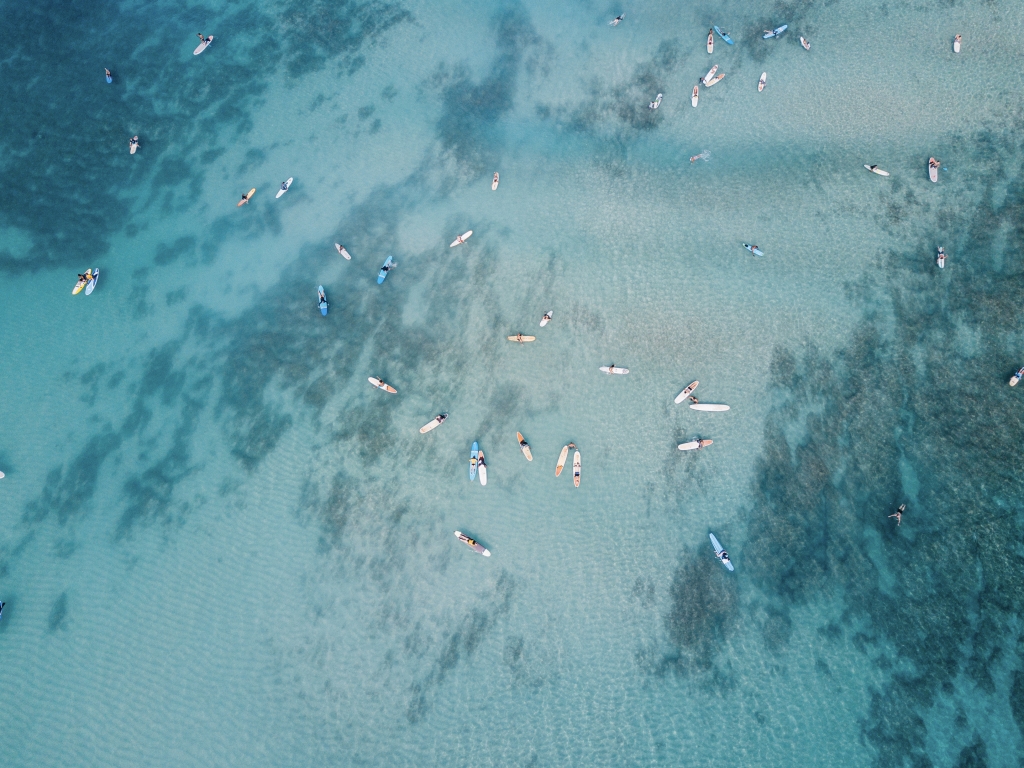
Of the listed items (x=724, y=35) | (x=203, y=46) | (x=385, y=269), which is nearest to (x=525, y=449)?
(x=385, y=269)

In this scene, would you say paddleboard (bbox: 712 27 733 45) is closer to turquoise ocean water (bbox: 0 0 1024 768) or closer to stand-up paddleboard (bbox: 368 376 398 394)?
turquoise ocean water (bbox: 0 0 1024 768)

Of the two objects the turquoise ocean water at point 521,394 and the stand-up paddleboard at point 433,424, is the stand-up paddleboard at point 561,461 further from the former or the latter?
the stand-up paddleboard at point 433,424

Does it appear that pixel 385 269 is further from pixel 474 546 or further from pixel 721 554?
pixel 721 554

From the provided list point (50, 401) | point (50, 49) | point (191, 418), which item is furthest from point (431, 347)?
point (50, 49)

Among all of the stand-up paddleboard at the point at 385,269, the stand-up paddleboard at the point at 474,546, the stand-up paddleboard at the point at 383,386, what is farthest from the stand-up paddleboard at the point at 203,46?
the stand-up paddleboard at the point at 474,546

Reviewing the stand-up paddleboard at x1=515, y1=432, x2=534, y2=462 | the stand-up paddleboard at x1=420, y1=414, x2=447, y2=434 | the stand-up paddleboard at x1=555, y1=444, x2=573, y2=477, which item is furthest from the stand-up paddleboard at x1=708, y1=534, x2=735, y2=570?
the stand-up paddleboard at x1=420, y1=414, x2=447, y2=434
